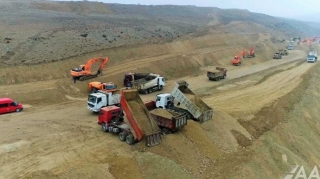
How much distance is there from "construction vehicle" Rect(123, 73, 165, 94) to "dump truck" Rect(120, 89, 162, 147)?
38.9ft

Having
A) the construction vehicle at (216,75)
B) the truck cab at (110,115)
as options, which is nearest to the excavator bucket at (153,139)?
the truck cab at (110,115)

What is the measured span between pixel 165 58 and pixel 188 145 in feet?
97.5

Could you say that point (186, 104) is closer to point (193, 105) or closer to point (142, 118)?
point (193, 105)

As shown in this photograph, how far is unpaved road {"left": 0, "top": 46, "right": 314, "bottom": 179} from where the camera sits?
19219mm

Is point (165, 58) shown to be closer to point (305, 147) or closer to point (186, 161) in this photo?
point (305, 147)


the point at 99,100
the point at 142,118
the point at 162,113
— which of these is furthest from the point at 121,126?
the point at 99,100

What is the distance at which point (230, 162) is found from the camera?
73.8 feet

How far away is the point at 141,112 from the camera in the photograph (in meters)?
23.6

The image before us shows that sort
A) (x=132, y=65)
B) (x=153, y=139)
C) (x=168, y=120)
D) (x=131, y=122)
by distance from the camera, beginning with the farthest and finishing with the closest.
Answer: (x=132, y=65) < (x=168, y=120) < (x=131, y=122) < (x=153, y=139)

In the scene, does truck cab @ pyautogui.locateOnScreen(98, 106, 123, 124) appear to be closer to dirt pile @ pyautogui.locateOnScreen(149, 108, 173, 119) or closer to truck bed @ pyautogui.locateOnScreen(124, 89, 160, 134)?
truck bed @ pyautogui.locateOnScreen(124, 89, 160, 134)

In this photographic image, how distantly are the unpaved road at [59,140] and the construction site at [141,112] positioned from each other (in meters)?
0.07

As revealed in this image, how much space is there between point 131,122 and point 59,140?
5167mm

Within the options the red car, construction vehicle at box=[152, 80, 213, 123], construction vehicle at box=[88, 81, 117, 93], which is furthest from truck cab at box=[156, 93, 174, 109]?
the red car

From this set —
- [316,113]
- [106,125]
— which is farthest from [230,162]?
[316,113]
